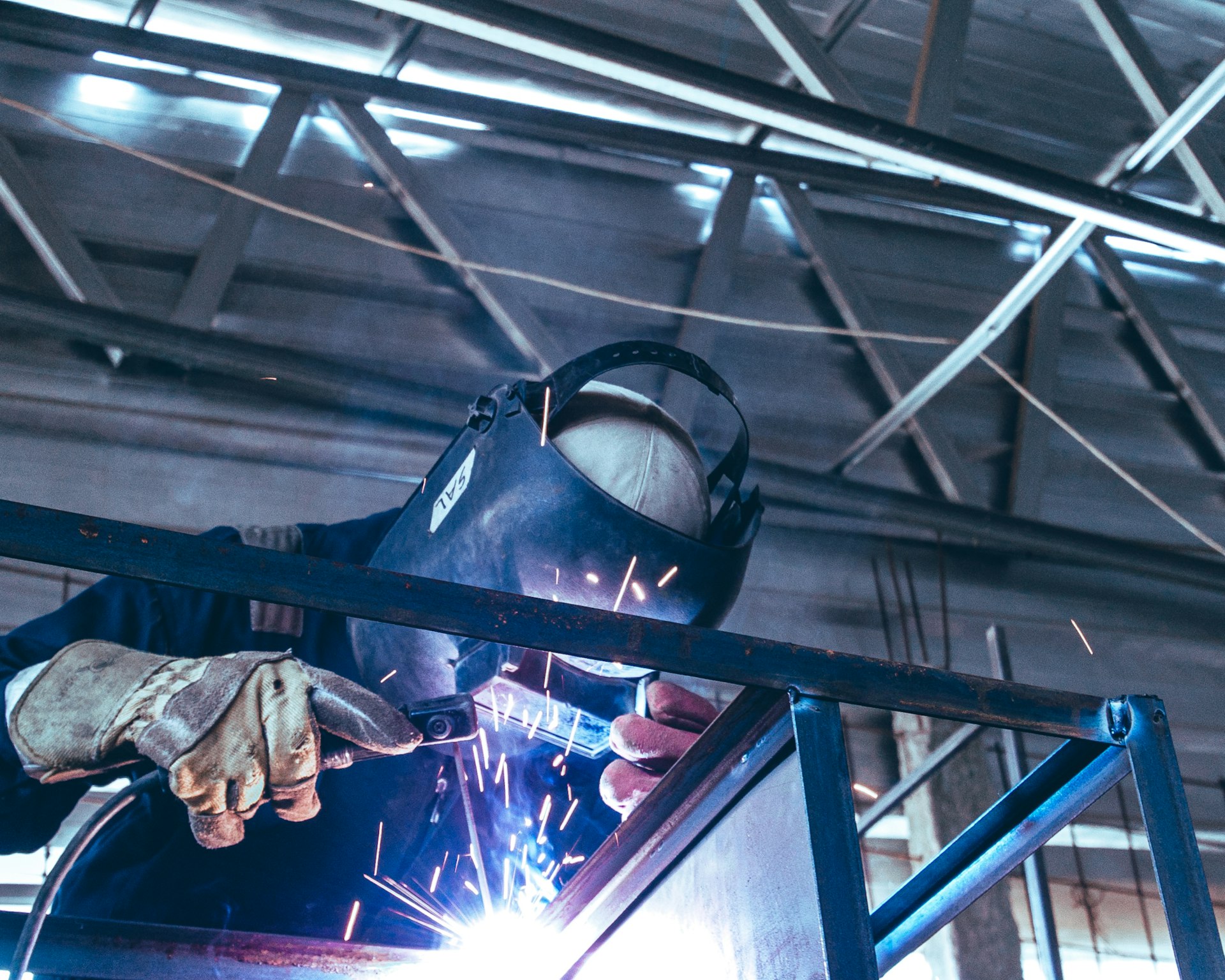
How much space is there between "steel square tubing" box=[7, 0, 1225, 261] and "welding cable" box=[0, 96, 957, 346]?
334 mm

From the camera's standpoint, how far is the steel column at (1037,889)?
300cm

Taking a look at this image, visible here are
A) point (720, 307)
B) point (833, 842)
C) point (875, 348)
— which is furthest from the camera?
point (875, 348)

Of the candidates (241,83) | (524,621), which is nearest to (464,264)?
(241,83)

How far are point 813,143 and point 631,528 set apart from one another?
11.6ft

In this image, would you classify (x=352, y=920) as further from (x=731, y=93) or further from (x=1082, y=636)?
(x=1082, y=636)

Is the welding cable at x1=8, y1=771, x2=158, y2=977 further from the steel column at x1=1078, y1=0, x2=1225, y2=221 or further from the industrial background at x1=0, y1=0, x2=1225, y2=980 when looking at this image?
the steel column at x1=1078, y1=0, x2=1225, y2=221

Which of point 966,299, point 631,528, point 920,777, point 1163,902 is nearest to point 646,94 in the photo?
point 966,299

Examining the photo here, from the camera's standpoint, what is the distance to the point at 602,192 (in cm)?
457

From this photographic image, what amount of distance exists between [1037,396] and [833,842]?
4.16 metres

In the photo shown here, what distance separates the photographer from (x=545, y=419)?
5.69ft

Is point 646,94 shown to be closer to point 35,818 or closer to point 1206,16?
point 1206,16

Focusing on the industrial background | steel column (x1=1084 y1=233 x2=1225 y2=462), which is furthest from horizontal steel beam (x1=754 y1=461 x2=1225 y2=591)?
steel column (x1=1084 y1=233 x2=1225 y2=462)

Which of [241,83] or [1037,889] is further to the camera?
[241,83]

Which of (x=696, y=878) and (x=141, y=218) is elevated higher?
(x=141, y=218)
